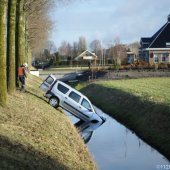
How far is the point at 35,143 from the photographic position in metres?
14.2

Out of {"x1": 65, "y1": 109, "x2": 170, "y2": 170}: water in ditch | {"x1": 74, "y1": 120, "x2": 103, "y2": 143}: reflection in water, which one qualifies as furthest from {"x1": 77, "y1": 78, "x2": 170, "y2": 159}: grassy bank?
{"x1": 74, "y1": 120, "x2": 103, "y2": 143}: reflection in water

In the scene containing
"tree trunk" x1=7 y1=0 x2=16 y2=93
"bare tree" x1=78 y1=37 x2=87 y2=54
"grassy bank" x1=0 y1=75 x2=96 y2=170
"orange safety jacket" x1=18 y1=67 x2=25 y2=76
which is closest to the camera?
"grassy bank" x1=0 y1=75 x2=96 y2=170

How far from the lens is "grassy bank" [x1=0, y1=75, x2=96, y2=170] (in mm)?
11883

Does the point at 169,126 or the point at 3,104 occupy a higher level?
the point at 3,104

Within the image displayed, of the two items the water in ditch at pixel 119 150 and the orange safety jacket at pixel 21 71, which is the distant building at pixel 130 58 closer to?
the orange safety jacket at pixel 21 71

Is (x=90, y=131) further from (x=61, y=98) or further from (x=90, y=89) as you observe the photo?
(x=90, y=89)

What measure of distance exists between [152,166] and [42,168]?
687 cm

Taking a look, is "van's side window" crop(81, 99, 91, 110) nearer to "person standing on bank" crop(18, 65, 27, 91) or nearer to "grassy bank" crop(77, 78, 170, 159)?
"grassy bank" crop(77, 78, 170, 159)

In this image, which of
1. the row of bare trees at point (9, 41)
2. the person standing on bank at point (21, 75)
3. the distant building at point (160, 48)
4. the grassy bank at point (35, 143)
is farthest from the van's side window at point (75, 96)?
the distant building at point (160, 48)

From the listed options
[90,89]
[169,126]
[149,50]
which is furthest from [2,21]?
[149,50]

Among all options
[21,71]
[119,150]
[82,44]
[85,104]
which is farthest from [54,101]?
[82,44]

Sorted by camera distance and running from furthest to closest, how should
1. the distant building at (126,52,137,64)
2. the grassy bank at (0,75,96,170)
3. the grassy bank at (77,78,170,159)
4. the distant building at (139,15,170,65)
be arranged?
the distant building at (126,52,137,64)
the distant building at (139,15,170,65)
the grassy bank at (77,78,170,159)
the grassy bank at (0,75,96,170)

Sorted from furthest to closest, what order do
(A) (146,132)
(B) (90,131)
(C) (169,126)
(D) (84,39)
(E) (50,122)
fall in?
(D) (84,39), (B) (90,131), (A) (146,132), (C) (169,126), (E) (50,122)

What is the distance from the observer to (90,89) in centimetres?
5284
